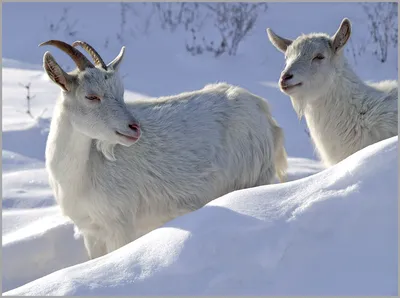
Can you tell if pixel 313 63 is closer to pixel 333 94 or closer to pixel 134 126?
pixel 333 94

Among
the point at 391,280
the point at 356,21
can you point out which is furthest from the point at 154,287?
the point at 356,21

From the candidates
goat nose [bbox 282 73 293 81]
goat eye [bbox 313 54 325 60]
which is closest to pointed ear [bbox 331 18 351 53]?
goat eye [bbox 313 54 325 60]

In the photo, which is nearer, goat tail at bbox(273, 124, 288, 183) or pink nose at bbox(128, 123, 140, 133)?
pink nose at bbox(128, 123, 140, 133)

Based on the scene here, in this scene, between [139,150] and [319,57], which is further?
[319,57]

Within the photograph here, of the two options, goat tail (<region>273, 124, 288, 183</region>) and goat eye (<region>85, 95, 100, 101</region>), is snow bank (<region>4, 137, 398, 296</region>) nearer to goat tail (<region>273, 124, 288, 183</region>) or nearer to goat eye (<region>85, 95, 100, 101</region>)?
goat eye (<region>85, 95, 100, 101</region>)

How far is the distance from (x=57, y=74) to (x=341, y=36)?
87.9 inches

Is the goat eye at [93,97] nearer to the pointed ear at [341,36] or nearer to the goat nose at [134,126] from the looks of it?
the goat nose at [134,126]

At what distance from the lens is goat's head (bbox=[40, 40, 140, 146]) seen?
17.0ft

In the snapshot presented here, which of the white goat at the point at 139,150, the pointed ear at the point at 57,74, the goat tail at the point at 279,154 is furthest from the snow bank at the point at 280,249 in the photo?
the goat tail at the point at 279,154

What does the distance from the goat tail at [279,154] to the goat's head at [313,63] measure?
31 cm

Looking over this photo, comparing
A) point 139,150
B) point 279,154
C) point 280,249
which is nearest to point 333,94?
point 279,154

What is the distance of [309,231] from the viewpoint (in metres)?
3.96

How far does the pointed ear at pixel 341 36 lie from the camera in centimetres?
618

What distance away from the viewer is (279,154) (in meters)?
6.28
